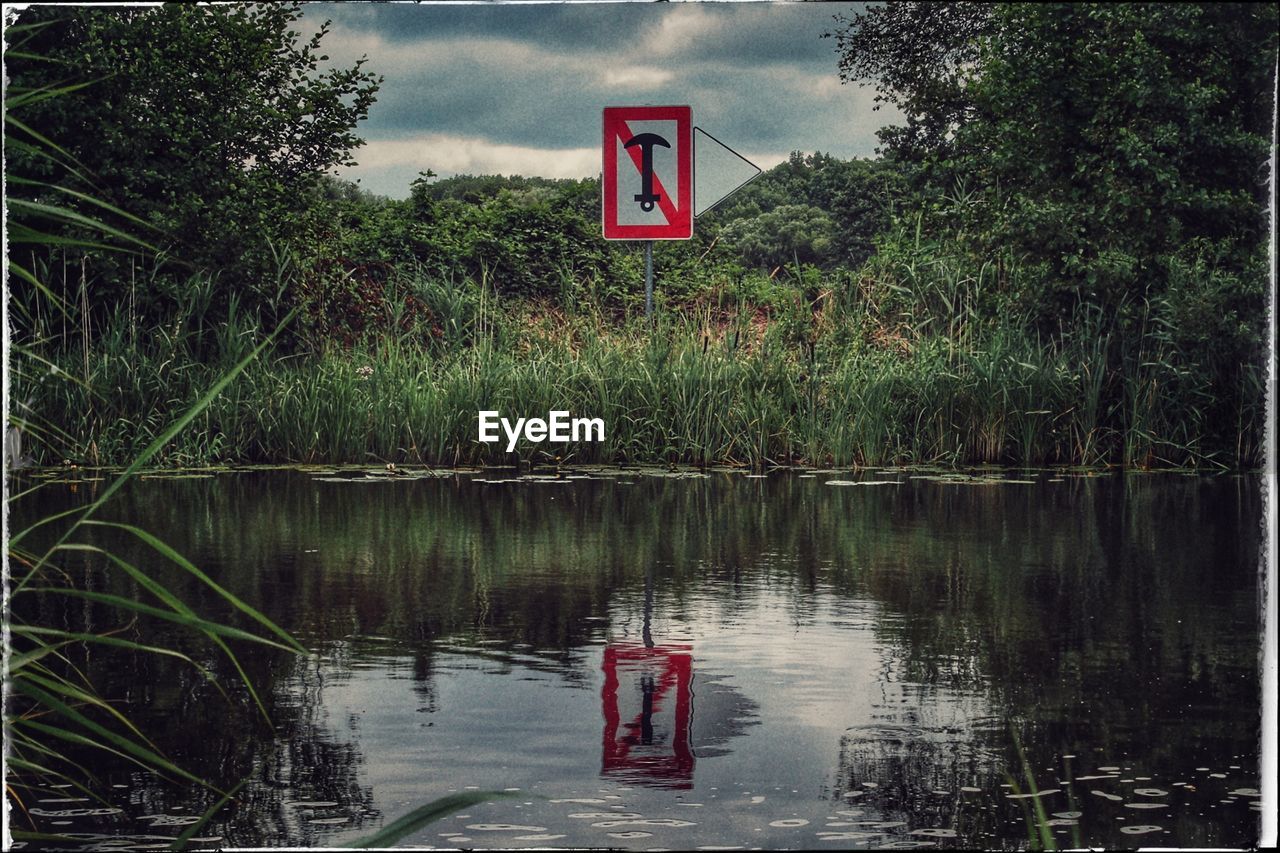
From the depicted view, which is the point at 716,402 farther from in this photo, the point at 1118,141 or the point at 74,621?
the point at 74,621

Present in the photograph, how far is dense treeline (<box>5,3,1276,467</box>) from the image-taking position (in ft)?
37.9

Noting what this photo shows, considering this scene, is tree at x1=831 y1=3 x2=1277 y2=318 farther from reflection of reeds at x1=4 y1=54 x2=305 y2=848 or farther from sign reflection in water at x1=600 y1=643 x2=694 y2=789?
reflection of reeds at x1=4 y1=54 x2=305 y2=848

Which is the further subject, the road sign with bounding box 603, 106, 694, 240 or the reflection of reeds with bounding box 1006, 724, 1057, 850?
the road sign with bounding box 603, 106, 694, 240

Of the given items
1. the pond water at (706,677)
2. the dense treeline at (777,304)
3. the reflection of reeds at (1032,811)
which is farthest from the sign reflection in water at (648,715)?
the dense treeline at (777,304)

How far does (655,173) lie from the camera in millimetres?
11352

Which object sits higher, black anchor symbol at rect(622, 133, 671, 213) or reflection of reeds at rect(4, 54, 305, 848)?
black anchor symbol at rect(622, 133, 671, 213)

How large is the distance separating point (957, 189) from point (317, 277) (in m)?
7.12

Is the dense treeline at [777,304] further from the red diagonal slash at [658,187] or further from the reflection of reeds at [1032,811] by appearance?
the reflection of reeds at [1032,811]

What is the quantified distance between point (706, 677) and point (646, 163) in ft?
19.7

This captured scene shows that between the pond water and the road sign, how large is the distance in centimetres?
200

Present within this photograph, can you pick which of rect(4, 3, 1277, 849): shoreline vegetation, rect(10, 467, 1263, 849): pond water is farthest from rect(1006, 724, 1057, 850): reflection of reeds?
Answer: rect(4, 3, 1277, 849): shoreline vegetation

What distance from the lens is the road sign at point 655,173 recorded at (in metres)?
11.2

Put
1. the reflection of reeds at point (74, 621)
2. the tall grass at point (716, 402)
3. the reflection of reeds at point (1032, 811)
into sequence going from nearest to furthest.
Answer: the reflection of reeds at point (1032, 811), the reflection of reeds at point (74, 621), the tall grass at point (716, 402)

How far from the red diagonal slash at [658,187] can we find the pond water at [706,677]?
2.16 metres
